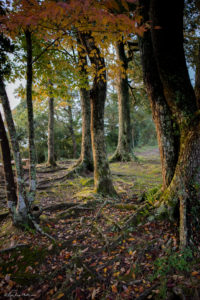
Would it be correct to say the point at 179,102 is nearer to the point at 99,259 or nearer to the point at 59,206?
the point at 99,259

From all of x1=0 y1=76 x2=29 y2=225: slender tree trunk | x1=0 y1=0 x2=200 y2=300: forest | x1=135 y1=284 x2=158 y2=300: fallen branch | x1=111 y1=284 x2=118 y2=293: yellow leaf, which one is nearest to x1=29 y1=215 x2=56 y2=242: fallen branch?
x1=0 y1=0 x2=200 y2=300: forest

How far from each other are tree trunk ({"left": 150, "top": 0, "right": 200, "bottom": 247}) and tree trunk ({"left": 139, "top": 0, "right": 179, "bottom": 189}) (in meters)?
0.18

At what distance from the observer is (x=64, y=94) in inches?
192

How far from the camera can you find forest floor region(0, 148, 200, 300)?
226 centimetres

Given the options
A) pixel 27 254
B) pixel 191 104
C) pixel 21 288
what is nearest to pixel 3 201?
pixel 27 254

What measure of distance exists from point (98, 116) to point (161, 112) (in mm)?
1993

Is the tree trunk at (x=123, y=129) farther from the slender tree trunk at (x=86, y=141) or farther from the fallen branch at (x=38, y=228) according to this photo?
the fallen branch at (x=38, y=228)

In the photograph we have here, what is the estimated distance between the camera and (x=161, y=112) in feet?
11.8

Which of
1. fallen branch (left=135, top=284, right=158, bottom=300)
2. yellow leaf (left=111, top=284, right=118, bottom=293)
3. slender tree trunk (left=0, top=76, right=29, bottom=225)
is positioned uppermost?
slender tree trunk (left=0, top=76, right=29, bottom=225)

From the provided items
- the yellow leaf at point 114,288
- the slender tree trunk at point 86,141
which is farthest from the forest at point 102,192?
the slender tree trunk at point 86,141

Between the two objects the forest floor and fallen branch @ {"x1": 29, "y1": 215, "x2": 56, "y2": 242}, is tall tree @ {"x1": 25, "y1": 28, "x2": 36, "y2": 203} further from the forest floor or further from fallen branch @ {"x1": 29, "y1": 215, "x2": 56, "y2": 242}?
the forest floor

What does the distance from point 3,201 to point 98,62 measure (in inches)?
218

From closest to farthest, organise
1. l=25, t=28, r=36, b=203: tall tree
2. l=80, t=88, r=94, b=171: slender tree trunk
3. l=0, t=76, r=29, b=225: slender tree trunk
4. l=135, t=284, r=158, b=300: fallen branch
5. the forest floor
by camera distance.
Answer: l=135, t=284, r=158, b=300: fallen branch, the forest floor, l=0, t=76, r=29, b=225: slender tree trunk, l=25, t=28, r=36, b=203: tall tree, l=80, t=88, r=94, b=171: slender tree trunk

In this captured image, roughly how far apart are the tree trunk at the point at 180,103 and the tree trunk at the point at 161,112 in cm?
18
